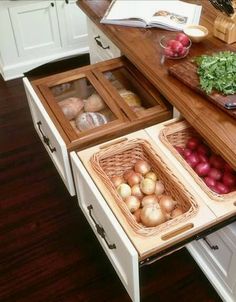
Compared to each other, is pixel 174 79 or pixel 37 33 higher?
pixel 174 79

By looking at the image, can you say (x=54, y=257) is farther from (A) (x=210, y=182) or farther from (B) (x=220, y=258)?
(A) (x=210, y=182)

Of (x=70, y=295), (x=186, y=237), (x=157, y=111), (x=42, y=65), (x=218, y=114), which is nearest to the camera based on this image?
(x=186, y=237)

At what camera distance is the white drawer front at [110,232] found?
0.96 m

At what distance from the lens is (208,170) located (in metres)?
1.19

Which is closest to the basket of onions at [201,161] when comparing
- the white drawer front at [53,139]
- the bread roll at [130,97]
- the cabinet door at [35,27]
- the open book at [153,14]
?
the bread roll at [130,97]

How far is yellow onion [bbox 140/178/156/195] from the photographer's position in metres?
1.16

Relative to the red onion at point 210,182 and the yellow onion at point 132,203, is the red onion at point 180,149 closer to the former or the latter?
the red onion at point 210,182

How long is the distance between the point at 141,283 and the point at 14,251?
0.58 m

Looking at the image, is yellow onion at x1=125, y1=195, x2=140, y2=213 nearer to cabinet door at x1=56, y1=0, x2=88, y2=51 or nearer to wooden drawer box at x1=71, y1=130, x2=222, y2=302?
wooden drawer box at x1=71, y1=130, x2=222, y2=302

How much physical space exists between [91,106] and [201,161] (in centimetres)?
48

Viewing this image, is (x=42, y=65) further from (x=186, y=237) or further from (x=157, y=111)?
(x=186, y=237)

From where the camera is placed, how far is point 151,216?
1.05 meters

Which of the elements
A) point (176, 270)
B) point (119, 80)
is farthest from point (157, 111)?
point (176, 270)

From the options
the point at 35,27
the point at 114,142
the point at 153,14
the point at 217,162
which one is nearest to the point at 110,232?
the point at 114,142
